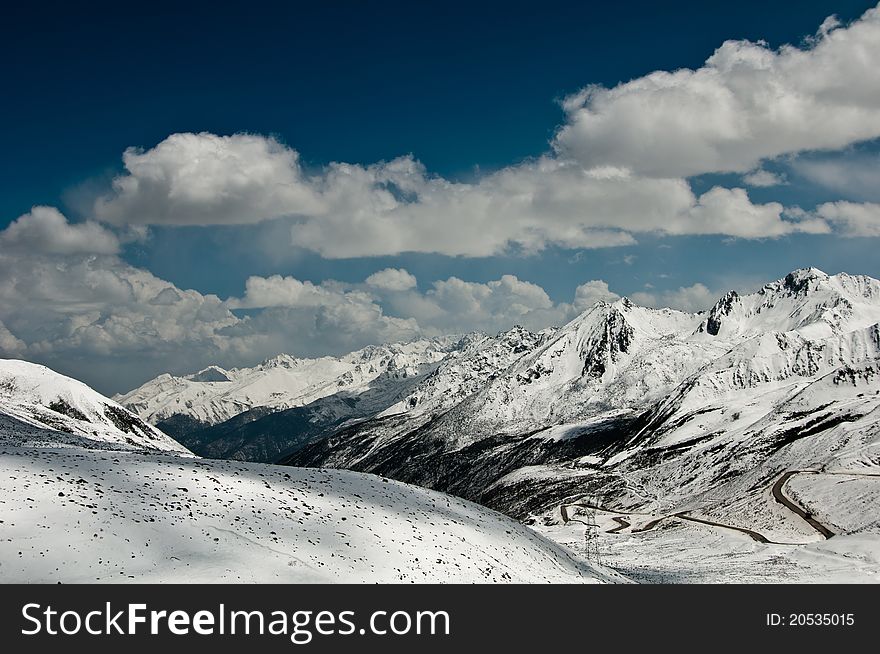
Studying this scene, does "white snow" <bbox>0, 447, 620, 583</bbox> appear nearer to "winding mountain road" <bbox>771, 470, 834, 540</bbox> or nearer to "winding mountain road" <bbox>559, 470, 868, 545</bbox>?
"winding mountain road" <bbox>559, 470, 868, 545</bbox>

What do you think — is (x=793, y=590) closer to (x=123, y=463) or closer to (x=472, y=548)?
(x=472, y=548)

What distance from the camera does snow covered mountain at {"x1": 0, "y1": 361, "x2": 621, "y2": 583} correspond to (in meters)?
27.5

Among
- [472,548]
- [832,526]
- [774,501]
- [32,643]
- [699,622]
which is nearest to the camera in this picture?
[32,643]

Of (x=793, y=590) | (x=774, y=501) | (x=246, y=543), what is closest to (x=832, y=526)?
(x=774, y=501)

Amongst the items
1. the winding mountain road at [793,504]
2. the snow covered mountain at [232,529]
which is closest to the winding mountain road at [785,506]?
the winding mountain road at [793,504]

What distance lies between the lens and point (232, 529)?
32.3 m

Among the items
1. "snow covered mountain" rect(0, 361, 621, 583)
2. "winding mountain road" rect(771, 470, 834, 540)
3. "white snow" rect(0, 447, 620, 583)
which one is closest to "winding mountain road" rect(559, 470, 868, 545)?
"winding mountain road" rect(771, 470, 834, 540)

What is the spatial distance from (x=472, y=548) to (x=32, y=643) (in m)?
20.9

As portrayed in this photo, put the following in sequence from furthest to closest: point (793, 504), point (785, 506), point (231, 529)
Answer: point (793, 504), point (785, 506), point (231, 529)

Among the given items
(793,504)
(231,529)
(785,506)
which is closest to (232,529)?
(231,529)

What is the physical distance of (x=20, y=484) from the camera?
105 feet

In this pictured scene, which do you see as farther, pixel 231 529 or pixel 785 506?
pixel 785 506

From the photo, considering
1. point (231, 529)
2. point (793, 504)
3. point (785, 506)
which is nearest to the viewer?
point (231, 529)

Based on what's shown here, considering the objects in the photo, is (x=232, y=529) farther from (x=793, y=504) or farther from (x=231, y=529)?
(x=793, y=504)
